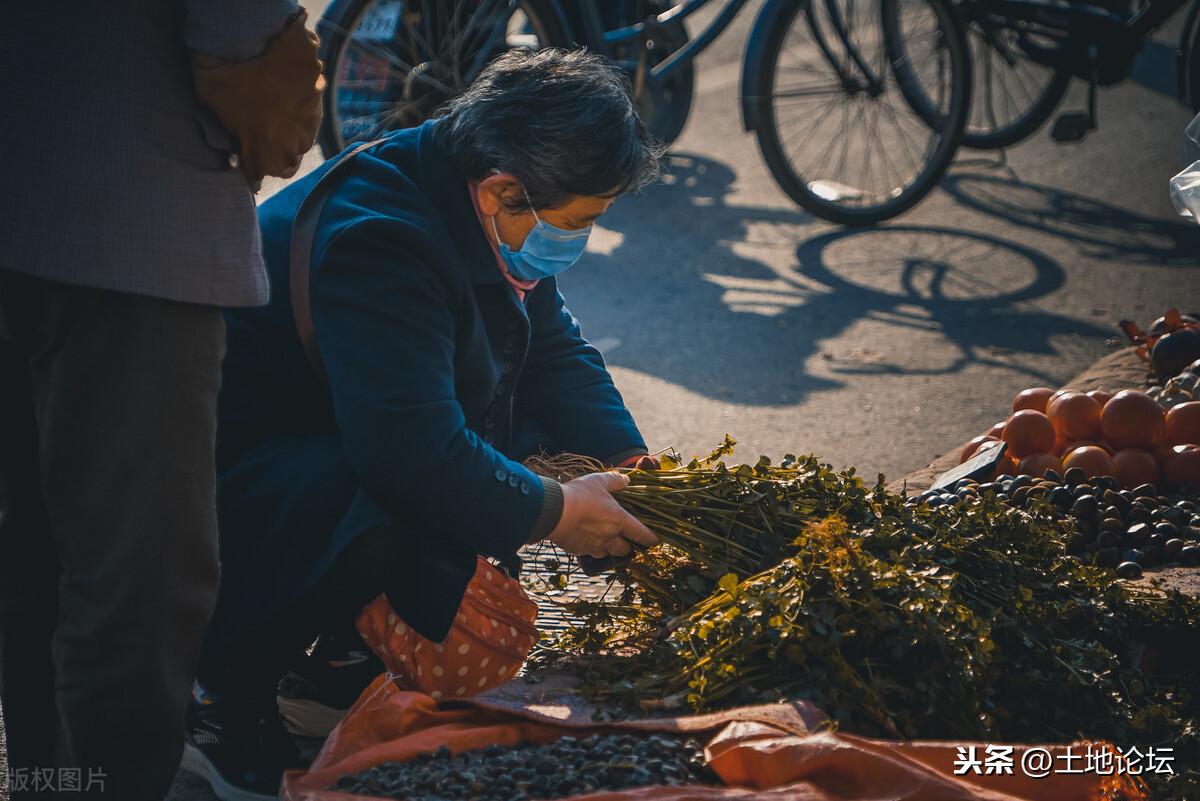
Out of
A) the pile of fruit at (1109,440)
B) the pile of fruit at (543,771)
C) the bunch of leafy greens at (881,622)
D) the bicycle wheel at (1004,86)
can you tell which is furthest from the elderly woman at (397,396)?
the bicycle wheel at (1004,86)

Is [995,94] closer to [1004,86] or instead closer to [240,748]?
[1004,86]

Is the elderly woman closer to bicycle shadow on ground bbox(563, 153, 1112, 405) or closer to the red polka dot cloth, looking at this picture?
the red polka dot cloth

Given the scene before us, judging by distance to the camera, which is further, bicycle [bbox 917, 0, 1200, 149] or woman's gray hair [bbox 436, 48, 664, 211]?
bicycle [bbox 917, 0, 1200, 149]

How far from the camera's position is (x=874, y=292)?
5020mm

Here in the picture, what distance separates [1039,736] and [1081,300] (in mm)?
3188

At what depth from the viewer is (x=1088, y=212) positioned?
19.1 feet

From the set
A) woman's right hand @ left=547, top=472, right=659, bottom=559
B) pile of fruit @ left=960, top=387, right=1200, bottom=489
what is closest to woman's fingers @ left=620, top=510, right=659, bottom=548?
woman's right hand @ left=547, top=472, right=659, bottom=559

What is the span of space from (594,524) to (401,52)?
352cm

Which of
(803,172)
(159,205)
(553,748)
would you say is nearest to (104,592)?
(159,205)

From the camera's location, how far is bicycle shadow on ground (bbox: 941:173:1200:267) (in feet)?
17.6

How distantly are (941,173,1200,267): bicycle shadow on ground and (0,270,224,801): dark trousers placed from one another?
179 inches

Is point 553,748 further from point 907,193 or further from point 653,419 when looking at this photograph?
point 907,193

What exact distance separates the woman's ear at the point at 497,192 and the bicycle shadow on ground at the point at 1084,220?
382cm

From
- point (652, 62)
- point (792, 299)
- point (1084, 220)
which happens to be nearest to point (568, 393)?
point (792, 299)
